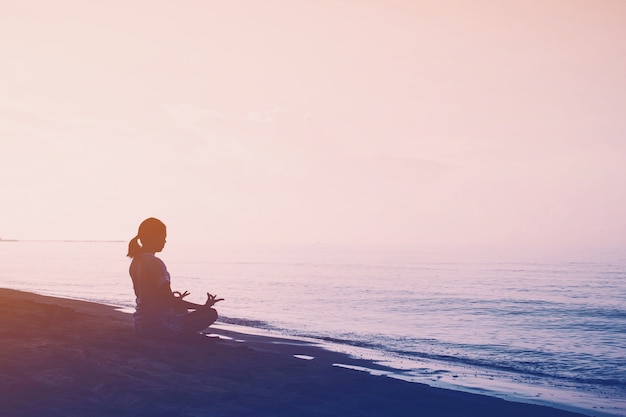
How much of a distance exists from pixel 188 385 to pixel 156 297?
3201mm

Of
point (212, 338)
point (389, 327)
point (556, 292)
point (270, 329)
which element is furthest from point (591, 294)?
point (212, 338)

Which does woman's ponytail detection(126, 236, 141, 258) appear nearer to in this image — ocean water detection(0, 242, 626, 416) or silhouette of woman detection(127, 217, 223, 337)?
silhouette of woman detection(127, 217, 223, 337)

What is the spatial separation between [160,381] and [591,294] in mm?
39780

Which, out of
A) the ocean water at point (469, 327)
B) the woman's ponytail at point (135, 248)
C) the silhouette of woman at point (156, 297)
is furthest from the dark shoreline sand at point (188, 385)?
the ocean water at point (469, 327)

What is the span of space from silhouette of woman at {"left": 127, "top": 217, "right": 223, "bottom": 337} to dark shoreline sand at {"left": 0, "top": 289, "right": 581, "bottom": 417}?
39 cm

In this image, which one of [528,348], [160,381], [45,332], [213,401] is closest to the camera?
[213,401]

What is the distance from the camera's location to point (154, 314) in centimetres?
1123

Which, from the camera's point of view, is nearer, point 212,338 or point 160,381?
point 160,381

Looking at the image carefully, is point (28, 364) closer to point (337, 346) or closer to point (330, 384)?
point (330, 384)

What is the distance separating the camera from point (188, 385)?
8.08 m

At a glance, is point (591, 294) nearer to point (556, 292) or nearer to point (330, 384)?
point (556, 292)

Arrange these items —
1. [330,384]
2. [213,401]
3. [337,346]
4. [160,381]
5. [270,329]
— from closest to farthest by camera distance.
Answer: [213,401] < [160,381] < [330,384] < [337,346] < [270,329]

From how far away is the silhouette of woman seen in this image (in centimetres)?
1066

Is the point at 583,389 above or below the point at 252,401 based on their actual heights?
below
